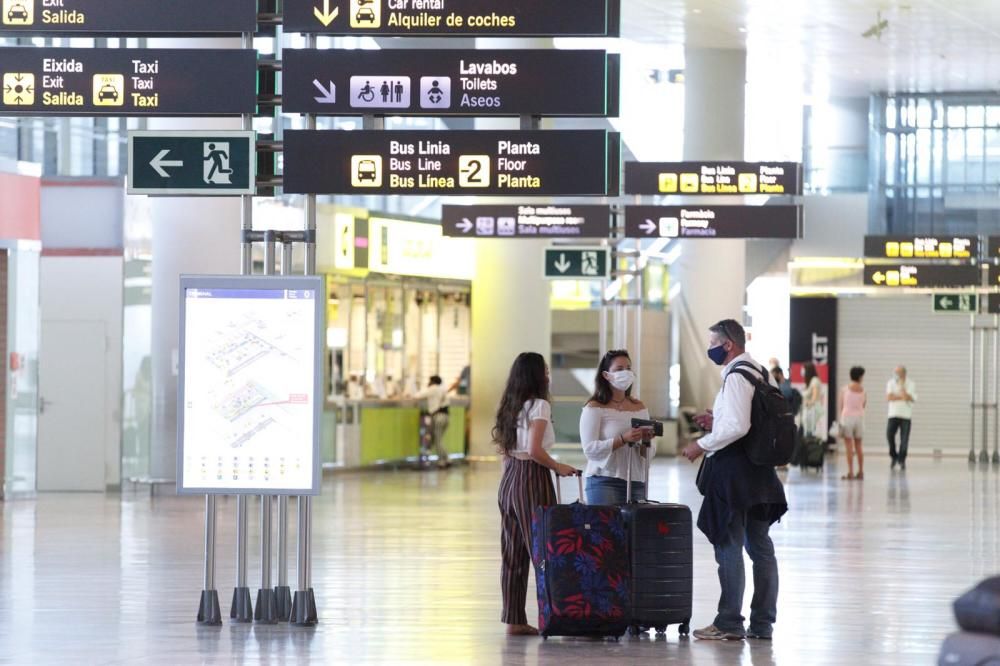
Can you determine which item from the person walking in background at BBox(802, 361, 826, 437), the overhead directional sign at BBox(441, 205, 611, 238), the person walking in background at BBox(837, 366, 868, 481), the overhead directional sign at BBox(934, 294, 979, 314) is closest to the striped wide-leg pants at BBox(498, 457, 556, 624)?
the overhead directional sign at BBox(441, 205, 611, 238)

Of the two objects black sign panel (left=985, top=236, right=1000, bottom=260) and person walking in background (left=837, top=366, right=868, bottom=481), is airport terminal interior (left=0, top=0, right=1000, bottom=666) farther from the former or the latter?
black sign panel (left=985, top=236, right=1000, bottom=260)

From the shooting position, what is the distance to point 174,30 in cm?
1057

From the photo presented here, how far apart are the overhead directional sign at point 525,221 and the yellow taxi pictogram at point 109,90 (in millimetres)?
12922

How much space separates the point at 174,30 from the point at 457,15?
5.38 feet

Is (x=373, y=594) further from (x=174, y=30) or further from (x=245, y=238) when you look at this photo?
(x=174, y=30)

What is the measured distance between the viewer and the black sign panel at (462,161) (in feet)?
34.9

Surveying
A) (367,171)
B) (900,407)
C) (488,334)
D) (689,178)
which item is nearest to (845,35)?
(900,407)

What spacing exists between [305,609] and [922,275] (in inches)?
891

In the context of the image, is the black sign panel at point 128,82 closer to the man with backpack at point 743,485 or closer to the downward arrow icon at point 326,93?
the downward arrow icon at point 326,93

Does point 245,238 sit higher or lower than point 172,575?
higher

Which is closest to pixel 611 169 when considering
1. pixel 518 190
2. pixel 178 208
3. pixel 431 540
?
pixel 518 190

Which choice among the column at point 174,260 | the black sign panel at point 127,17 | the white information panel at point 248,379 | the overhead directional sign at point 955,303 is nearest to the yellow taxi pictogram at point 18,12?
the black sign panel at point 127,17

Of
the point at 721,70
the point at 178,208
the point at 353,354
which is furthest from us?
the point at 721,70

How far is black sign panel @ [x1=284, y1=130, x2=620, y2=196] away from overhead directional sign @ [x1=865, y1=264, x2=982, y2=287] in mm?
20741
